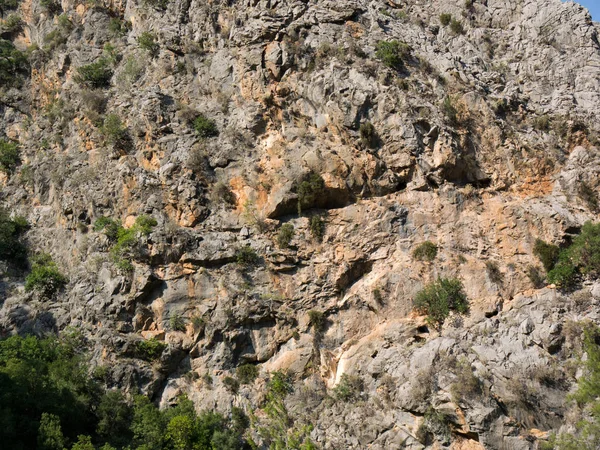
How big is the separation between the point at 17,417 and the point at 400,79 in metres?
18.5

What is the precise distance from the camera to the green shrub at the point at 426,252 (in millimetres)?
18027

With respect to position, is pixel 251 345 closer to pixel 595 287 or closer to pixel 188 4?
pixel 595 287

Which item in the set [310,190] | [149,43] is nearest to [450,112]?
[310,190]

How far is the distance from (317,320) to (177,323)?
5146 mm

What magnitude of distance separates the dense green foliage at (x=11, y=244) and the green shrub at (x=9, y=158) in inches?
158

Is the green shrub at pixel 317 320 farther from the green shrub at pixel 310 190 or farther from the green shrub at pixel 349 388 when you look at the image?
the green shrub at pixel 310 190

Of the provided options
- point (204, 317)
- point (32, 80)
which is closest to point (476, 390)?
point (204, 317)

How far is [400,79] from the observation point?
21.3 m

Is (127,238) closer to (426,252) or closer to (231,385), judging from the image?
(231,385)

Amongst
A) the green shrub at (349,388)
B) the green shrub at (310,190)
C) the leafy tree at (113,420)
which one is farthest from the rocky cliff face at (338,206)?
the leafy tree at (113,420)

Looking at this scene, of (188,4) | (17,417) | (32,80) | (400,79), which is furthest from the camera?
(32,80)

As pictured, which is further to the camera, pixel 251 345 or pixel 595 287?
pixel 251 345

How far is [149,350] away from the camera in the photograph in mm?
18172

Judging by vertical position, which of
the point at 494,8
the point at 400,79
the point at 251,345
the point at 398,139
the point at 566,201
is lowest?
the point at 251,345
